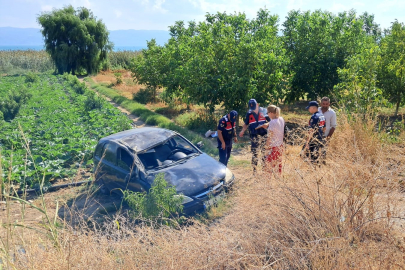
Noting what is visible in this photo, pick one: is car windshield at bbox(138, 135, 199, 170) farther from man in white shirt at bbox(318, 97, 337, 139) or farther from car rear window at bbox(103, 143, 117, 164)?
man in white shirt at bbox(318, 97, 337, 139)

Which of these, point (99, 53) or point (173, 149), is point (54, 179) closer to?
point (173, 149)

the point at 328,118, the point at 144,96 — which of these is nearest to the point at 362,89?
the point at 328,118

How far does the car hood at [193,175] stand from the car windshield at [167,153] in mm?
248

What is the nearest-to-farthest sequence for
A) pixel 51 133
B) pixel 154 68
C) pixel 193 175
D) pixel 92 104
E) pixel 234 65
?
1. pixel 193 175
2. pixel 51 133
3. pixel 234 65
4. pixel 92 104
5. pixel 154 68

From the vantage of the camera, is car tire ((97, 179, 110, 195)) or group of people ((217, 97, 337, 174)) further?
car tire ((97, 179, 110, 195))

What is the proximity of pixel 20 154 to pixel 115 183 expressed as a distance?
4754 mm

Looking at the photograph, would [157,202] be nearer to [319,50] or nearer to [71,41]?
[319,50]

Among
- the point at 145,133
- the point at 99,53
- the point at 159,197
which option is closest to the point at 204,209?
the point at 159,197

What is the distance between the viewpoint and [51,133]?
1203cm

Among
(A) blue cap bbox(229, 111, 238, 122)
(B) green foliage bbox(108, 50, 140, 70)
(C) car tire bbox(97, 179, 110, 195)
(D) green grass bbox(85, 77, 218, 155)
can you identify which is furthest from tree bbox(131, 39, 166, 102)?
Result: (B) green foliage bbox(108, 50, 140, 70)

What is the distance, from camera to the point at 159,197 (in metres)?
5.00

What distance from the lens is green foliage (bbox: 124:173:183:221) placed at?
4.91 meters

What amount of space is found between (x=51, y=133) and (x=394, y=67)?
534 inches

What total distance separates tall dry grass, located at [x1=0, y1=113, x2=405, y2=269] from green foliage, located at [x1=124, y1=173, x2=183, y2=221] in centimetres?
61
